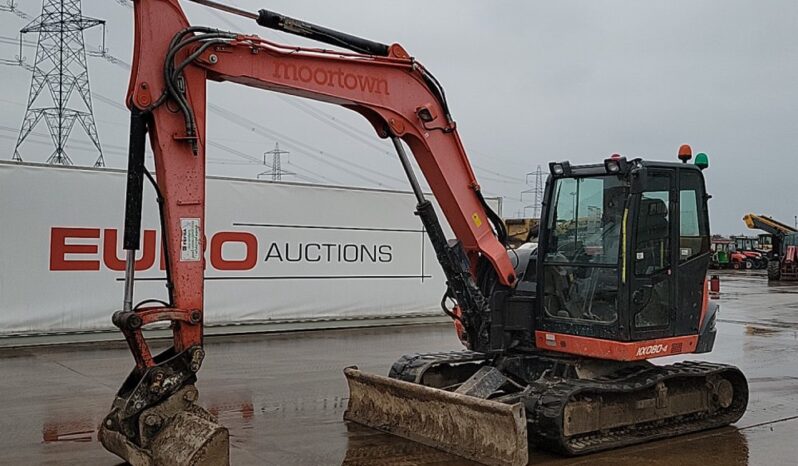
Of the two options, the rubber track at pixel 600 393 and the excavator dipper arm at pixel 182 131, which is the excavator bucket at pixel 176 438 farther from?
the rubber track at pixel 600 393

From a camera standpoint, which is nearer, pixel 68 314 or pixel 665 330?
pixel 665 330

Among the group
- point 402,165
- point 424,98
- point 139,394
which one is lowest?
point 139,394

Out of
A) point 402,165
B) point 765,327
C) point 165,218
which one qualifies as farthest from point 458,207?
point 765,327

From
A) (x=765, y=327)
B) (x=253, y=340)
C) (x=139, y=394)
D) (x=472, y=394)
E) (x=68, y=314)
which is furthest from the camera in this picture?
(x=765, y=327)

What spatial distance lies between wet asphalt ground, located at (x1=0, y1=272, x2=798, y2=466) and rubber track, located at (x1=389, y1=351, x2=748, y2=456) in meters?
0.11

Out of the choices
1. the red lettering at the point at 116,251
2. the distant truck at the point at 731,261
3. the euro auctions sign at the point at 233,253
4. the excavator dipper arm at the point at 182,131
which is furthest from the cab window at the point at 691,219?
the distant truck at the point at 731,261

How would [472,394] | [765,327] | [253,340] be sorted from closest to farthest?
1. [472,394]
2. [253,340]
3. [765,327]

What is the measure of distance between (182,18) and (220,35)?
0.28 metres

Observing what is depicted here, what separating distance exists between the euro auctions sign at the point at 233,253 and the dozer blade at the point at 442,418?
6481 mm

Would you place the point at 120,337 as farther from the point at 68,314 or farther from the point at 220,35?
the point at 220,35

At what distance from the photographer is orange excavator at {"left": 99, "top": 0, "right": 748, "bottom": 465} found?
5.70m

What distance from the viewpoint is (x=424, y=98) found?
277 inches

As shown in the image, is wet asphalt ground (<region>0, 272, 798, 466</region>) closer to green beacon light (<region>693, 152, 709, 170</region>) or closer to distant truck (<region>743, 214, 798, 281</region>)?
green beacon light (<region>693, 152, 709, 170</region>)

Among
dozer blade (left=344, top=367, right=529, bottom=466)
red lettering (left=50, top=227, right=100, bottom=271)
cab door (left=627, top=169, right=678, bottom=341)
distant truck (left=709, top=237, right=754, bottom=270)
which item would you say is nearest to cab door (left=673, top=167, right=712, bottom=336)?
cab door (left=627, top=169, right=678, bottom=341)
